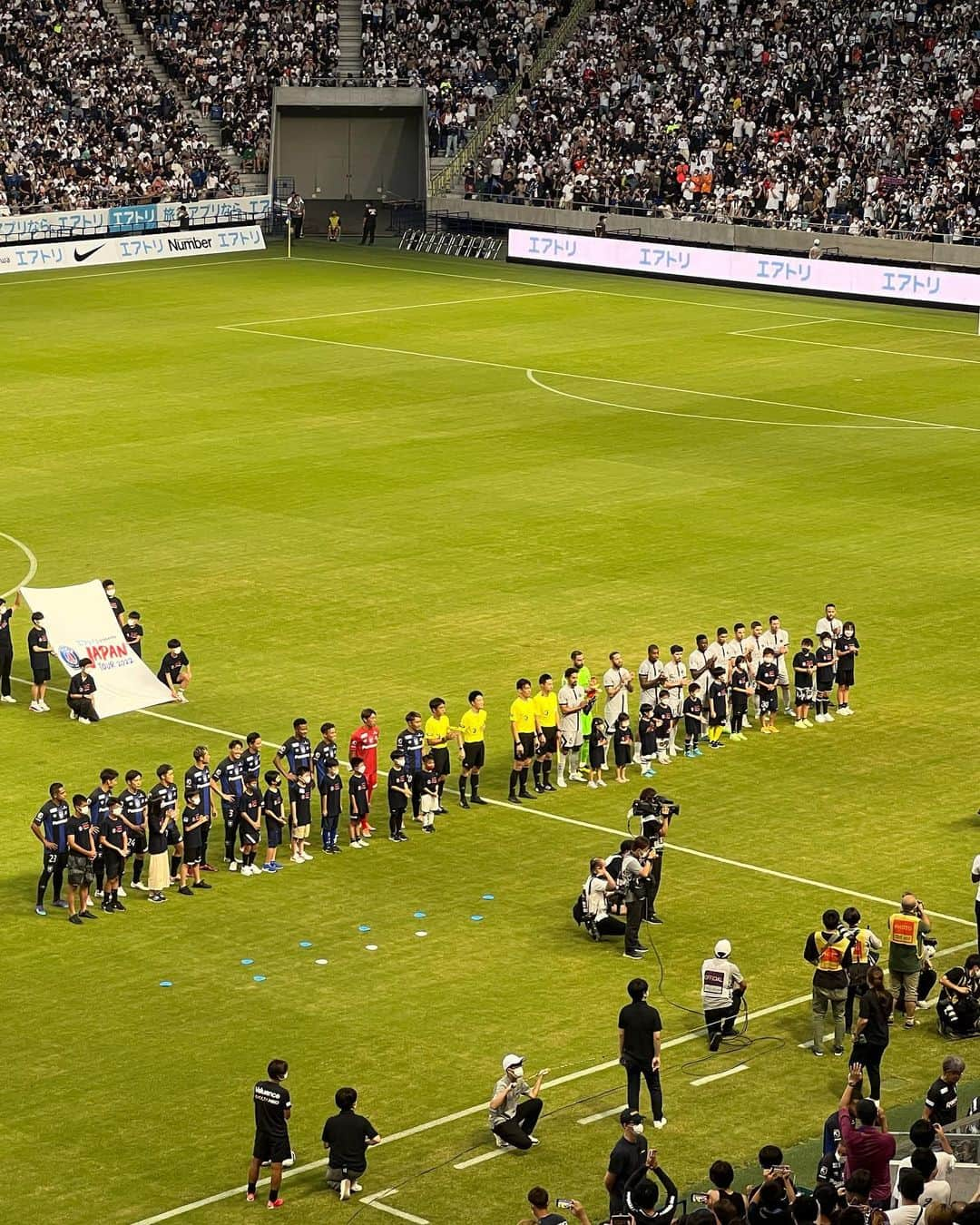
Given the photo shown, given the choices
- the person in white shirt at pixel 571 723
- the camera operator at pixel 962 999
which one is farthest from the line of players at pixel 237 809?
the camera operator at pixel 962 999

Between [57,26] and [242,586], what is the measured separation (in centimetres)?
5432

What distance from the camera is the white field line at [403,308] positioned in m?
64.8

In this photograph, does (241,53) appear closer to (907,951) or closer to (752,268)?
(752,268)

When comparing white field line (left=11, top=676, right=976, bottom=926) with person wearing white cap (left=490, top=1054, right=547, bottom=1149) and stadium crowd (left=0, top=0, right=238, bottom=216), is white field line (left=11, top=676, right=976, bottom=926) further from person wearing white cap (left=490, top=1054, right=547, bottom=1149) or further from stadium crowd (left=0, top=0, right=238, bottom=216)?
stadium crowd (left=0, top=0, right=238, bottom=216)

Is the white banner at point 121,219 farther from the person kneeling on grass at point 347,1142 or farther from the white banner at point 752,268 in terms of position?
the person kneeling on grass at point 347,1142

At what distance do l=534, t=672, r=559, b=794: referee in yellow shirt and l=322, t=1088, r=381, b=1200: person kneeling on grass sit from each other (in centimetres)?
1048

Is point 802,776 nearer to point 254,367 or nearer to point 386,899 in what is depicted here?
point 386,899

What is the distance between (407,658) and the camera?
109 feet

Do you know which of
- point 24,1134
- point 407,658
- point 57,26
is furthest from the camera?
point 57,26

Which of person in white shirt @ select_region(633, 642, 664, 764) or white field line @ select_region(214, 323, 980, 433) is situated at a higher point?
white field line @ select_region(214, 323, 980, 433)

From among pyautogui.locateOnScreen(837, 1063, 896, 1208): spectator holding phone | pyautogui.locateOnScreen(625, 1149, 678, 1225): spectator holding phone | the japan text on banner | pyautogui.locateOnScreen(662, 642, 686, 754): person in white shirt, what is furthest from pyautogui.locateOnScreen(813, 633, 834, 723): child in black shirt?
pyautogui.locateOnScreen(625, 1149, 678, 1225): spectator holding phone

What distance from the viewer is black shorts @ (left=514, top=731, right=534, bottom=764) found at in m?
27.8

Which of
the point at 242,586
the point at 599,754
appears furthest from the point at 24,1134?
the point at 242,586

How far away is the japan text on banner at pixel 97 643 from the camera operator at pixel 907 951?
13.4 meters
